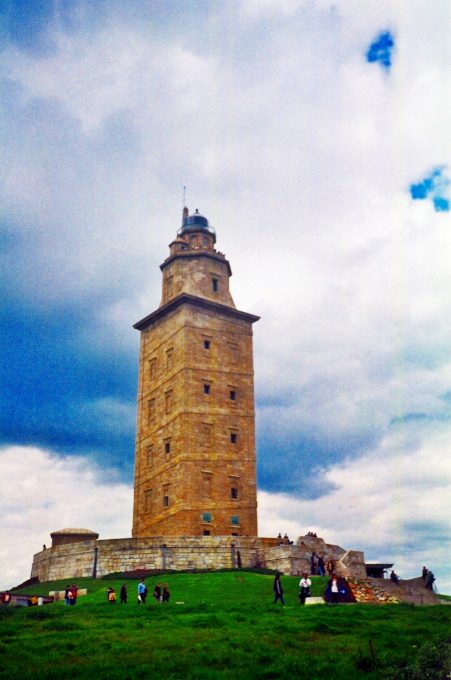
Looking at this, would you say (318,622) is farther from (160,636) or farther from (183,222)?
(183,222)

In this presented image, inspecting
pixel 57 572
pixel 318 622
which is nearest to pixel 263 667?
pixel 318 622

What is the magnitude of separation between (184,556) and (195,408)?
1230 centimetres

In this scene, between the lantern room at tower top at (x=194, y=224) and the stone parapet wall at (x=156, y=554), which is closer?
the stone parapet wall at (x=156, y=554)

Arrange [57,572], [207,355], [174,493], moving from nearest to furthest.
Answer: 1. [57,572]
2. [174,493]
3. [207,355]

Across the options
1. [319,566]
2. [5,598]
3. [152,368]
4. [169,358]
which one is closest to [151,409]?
[152,368]

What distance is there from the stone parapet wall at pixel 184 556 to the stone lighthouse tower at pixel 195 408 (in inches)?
186

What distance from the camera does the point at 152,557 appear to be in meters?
42.0

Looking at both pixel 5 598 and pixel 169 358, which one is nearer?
pixel 5 598

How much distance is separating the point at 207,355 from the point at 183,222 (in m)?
15.3

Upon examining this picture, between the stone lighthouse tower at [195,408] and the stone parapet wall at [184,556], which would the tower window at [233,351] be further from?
the stone parapet wall at [184,556]

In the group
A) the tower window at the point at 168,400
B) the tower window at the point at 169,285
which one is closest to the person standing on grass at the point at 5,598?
the tower window at the point at 168,400

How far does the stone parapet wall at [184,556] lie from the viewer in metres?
41.8

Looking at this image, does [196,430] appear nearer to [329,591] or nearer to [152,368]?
[152,368]

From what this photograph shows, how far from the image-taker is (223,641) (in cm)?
1872
